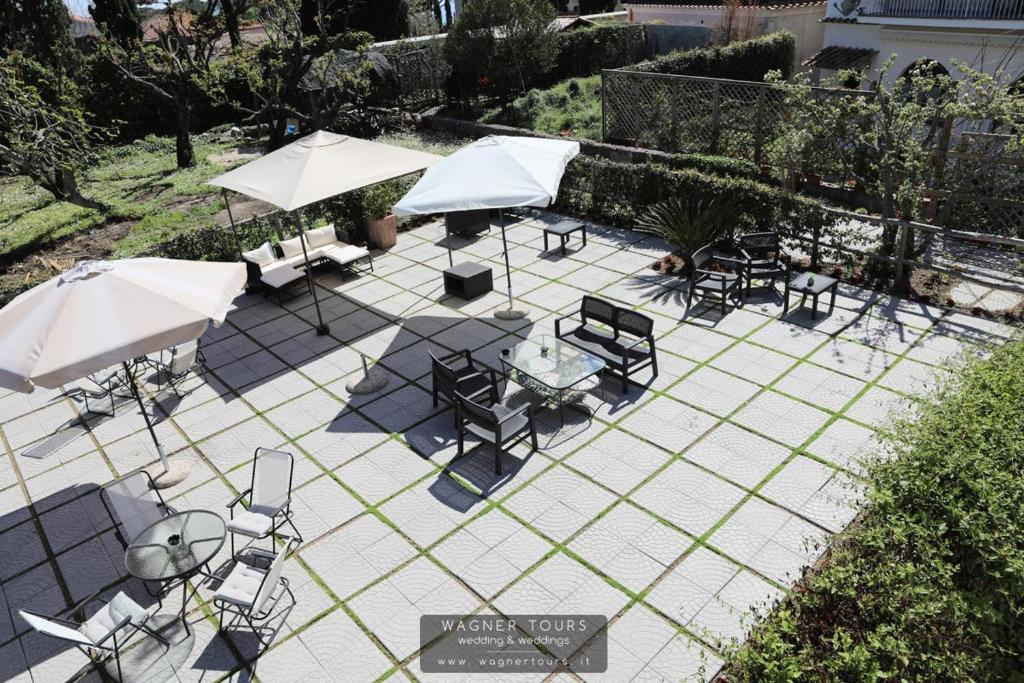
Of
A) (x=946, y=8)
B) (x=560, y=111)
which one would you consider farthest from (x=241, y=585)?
(x=946, y=8)

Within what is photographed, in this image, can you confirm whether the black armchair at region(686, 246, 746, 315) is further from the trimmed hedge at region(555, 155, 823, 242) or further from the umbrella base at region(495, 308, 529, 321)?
the umbrella base at region(495, 308, 529, 321)

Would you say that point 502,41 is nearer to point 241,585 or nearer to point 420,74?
point 420,74

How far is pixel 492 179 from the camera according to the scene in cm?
873

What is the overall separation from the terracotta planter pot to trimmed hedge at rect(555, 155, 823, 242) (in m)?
3.44

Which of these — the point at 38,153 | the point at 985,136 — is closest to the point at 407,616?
the point at 985,136

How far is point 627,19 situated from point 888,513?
32049mm

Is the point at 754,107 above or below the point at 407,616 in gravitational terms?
above

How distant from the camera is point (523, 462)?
696cm

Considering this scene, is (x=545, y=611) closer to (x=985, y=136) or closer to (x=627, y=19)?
(x=985, y=136)

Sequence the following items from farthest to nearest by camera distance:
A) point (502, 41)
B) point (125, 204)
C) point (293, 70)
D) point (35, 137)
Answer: point (502, 41) → point (293, 70) → point (125, 204) → point (35, 137)

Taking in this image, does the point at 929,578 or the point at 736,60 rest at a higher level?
the point at 736,60

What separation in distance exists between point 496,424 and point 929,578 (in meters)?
3.68

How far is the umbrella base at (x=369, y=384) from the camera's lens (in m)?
8.38

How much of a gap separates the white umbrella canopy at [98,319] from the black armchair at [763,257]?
7.04 meters
